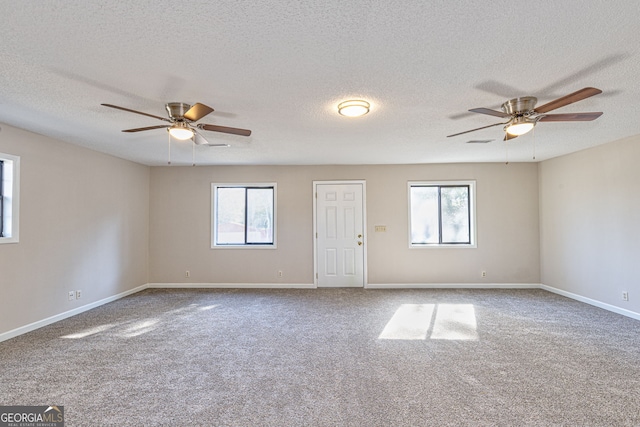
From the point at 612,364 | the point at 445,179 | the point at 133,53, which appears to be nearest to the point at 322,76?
the point at 133,53

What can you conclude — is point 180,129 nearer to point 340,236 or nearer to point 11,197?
point 11,197

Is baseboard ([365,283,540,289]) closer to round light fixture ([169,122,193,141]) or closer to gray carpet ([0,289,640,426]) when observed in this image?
gray carpet ([0,289,640,426])

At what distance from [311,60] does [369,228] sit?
4353 mm

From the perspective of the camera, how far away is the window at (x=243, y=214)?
6.28 metres

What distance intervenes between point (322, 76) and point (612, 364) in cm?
361

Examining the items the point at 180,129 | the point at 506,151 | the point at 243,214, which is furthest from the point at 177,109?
the point at 506,151

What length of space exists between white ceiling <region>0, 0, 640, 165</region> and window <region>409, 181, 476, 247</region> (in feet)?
8.46

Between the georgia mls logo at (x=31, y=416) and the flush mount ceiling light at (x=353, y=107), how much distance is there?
3162 mm

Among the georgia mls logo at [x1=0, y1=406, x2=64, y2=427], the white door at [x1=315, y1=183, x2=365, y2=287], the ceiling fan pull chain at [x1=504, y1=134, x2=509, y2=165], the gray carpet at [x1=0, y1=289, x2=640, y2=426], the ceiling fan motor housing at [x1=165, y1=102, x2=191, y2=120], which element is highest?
the ceiling fan pull chain at [x1=504, y1=134, x2=509, y2=165]

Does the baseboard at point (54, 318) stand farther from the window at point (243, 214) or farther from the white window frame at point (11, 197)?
the window at point (243, 214)

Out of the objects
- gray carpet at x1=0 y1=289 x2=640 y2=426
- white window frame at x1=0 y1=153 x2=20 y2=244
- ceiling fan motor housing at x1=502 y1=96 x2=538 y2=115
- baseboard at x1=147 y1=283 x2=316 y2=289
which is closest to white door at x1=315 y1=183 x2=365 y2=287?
baseboard at x1=147 y1=283 x2=316 y2=289

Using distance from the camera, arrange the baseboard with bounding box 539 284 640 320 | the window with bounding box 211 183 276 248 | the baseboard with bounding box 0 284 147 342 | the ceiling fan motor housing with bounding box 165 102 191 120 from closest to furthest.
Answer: the ceiling fan motor housing with bounding box 165 102 191 120, the baseboard with bounding box 0 284 147 342, the baseboard with bounding box 539 284 640 320, the window with bounding box 211 183 276 248

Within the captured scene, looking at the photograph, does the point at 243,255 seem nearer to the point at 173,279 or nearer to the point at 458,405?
the point at 173,279

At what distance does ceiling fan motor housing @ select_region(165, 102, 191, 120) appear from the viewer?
281 cm
